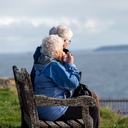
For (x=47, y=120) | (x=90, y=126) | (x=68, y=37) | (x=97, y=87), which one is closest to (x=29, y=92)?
(x=47, y=120)

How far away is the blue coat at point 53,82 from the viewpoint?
8.75 ft

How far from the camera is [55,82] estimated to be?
8.80ft

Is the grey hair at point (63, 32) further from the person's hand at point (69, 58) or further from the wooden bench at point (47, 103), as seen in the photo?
the wooden bench at point (47, 103)

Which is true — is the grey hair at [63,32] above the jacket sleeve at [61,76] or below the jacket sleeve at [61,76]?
above

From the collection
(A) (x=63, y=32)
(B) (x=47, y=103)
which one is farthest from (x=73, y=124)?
(A) (x=63, y=32)

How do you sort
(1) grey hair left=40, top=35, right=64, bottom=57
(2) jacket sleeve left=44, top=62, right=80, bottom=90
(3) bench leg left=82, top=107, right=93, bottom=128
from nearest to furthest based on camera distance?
(3) bench leg left=82, top=107, right=93, bottom=128
(2) jacket sleeve left=44, top=62, right=80, bottom=90
(1) grey hair left=40, top=35, right=64, bottom=57

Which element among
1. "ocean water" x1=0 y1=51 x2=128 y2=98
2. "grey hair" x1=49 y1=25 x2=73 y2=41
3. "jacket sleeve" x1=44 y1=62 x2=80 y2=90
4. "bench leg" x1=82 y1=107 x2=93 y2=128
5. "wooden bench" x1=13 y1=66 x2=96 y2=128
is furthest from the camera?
"ocean water" x1=0 y1=51 x2=128 y2=98

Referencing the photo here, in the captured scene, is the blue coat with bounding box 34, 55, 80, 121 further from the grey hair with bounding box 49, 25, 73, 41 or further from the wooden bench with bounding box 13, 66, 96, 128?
the grey hair with bounding box 49, 25, 73, 41

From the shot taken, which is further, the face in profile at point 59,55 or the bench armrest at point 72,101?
the face in profile at point 59,55

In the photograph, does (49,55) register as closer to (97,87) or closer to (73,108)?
(73,108)

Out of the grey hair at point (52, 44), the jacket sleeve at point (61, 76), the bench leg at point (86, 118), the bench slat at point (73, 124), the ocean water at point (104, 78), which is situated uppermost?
the grey hair at point (52, 44)

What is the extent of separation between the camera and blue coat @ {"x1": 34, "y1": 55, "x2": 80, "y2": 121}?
8.75 ft

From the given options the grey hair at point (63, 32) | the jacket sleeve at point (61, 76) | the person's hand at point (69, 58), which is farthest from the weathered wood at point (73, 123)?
the grey hair at point (63, 32)

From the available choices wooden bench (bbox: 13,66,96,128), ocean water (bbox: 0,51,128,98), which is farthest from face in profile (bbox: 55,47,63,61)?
ocean water (bbox: 0,51,128,98)
